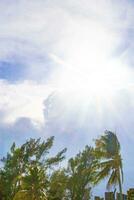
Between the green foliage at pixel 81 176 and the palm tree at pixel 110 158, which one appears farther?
the green foliage at pixel 81 176

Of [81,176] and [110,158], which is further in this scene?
[81,176]

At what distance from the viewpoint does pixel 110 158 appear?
168 feet

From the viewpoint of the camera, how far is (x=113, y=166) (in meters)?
50.3

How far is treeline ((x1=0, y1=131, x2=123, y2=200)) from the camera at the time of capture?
52.0 m

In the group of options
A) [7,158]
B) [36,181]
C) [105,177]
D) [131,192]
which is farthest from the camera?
[7,158]

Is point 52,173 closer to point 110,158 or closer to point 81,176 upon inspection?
point 81,176

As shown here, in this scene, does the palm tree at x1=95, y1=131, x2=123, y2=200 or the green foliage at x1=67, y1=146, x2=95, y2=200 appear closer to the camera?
the palm tree at x1=95, y1=131, x2=123, y2=200

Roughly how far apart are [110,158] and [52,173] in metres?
21.4

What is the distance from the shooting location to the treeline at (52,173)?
5197 cm

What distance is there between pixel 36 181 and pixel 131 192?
14661mm

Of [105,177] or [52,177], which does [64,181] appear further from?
[105,177]

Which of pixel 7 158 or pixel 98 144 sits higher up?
pixel 7 158

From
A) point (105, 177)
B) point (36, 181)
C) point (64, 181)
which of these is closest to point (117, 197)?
point (105, 177)

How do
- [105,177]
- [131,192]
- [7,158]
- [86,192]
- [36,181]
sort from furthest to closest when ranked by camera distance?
[7,158] < [86,192] < [36,181] < [105,177] < [131,192]
